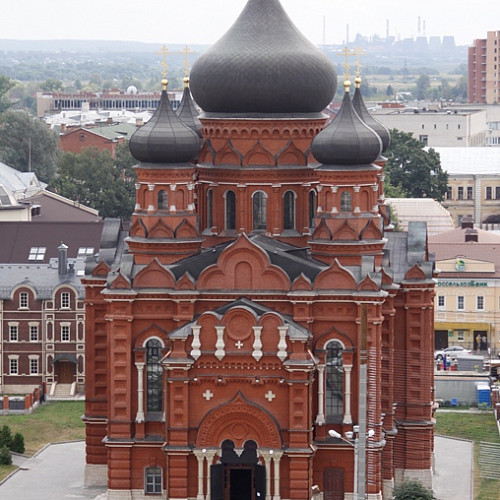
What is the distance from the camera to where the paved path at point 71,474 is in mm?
64312

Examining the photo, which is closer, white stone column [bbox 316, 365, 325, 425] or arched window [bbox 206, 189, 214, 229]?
white stone column [bbox 316, 365, 325, 425]

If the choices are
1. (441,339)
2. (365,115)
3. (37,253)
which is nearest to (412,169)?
(441,339)

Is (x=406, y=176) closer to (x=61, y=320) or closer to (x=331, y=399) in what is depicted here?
(x=61, y=320)

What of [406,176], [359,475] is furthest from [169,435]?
[406,176]

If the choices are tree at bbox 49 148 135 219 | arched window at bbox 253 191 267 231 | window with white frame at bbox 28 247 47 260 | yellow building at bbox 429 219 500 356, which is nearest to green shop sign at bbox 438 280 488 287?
yellow building at bbox 429 219 500 356

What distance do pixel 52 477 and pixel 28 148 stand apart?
7794 centimetres

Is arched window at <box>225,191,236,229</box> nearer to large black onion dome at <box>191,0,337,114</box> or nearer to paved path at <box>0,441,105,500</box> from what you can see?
large black onion dome at <box>191,0,337,114</box>

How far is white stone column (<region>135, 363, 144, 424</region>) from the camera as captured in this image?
202 ft

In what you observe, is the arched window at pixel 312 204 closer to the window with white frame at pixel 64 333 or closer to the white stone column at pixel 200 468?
the white stone column at pixel 200 468

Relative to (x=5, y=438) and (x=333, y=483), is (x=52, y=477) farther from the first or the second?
(x=333, y=483)

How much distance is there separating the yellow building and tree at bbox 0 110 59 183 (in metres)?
53.3

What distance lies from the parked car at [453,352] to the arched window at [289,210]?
24432mm

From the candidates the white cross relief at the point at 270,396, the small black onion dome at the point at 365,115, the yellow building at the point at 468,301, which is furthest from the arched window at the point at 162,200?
the yellow building at the point at 468,301

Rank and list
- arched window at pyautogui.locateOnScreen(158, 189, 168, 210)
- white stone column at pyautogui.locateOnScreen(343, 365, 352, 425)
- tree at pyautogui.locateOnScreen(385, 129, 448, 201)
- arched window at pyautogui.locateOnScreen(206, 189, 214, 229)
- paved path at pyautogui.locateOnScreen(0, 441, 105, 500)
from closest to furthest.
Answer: white stone column at pyautogui.locateOnScreen(343, 365, 352, 425), arched window at pyautogui.locateOnScreen(158, 189, 168, 210), paved path at pyautogui.locateOnScreen(0, 441, 105, 500), arched window at pyautogui.locateOnScreen(206, 189, 214, 229), tree at pyautogui.locateOnScreen(385, 129, 448, 201)
